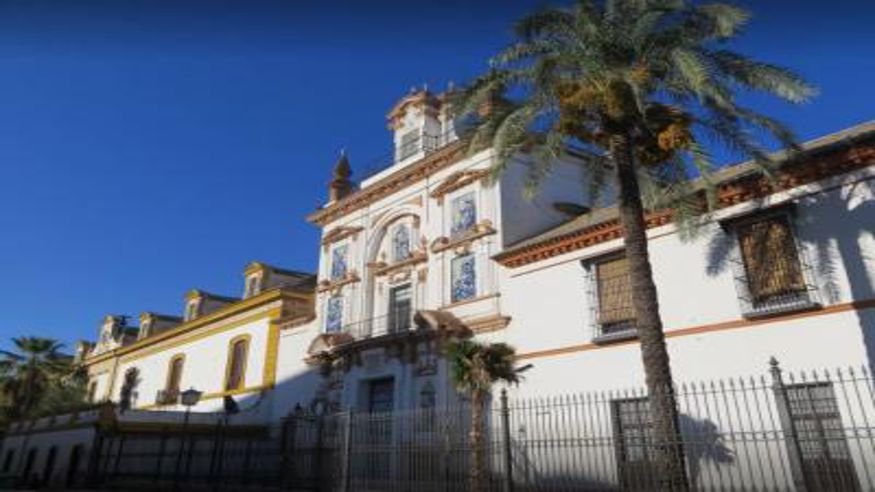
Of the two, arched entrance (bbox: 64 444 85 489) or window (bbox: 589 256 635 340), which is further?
arched entrance (bbox: 64 444 85 489)

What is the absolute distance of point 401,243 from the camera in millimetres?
24547

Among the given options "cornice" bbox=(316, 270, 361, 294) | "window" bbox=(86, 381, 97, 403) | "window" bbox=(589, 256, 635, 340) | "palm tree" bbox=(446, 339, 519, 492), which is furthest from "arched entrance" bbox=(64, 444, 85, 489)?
"window" bbox=(86, 381, 97, 403)

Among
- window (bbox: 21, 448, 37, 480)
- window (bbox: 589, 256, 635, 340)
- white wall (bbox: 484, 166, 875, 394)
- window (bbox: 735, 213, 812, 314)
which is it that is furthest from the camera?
window (bbox: 21, 448, 37, 480)

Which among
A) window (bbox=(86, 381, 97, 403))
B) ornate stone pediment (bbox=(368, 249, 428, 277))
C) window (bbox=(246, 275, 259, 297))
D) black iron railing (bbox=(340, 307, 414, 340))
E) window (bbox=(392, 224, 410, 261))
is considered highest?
window (bbox=(246, 275, 259, 297))

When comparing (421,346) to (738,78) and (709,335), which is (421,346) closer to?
(709,335)

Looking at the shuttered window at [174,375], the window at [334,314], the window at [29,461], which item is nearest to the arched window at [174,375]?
the shuttered window at [174,375]

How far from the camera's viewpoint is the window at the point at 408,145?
26005 mm

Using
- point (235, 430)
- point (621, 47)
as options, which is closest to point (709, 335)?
point (621, 47)

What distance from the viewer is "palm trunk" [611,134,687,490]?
10.1 meters

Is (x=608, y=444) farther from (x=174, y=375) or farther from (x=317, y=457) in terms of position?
(x=174, y=375)

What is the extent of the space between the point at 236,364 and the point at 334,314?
24.3ft

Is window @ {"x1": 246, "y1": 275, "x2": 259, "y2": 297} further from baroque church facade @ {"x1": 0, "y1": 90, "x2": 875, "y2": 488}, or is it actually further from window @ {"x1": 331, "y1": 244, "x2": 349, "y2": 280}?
window @ {"x1": 331, "y1": 244, "x2": 349, "y2": 280}

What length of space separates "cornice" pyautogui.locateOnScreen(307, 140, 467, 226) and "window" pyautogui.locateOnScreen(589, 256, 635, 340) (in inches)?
253

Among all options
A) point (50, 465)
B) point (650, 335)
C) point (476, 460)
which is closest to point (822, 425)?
point (650, 335)
